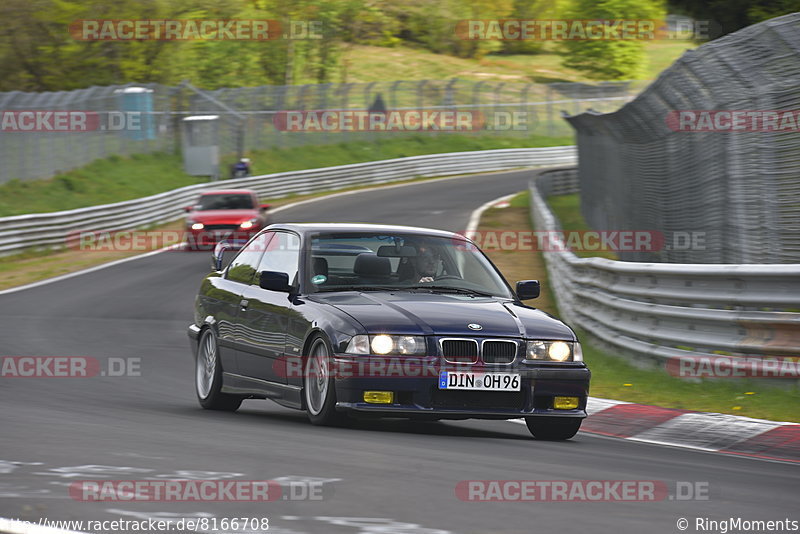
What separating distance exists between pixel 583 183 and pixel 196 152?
24.0 metres

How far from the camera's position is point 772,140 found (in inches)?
422

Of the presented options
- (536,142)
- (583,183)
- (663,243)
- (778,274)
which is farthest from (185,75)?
(778,274)

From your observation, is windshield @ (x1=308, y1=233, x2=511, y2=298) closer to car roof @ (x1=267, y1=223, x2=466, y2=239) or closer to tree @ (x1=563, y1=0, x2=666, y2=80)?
car roof @ (x1=267, y1=223, x2=466, y2=239)

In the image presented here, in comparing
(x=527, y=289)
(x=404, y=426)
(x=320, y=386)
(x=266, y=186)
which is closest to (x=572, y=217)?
(x=266, y=186)

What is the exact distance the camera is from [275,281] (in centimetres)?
941

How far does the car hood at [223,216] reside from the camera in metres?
29.4

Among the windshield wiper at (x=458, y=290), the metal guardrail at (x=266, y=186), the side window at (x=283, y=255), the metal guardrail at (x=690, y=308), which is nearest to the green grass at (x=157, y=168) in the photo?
the metal guardrail at (x=266, y=186)

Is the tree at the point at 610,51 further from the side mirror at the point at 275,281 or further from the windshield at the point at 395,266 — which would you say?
the side mirror at the point at 275,281

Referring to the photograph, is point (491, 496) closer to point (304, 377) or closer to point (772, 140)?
point (304, 377)

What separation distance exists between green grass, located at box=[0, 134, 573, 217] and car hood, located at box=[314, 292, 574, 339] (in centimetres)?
2649

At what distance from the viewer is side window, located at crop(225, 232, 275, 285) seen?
10383 mm

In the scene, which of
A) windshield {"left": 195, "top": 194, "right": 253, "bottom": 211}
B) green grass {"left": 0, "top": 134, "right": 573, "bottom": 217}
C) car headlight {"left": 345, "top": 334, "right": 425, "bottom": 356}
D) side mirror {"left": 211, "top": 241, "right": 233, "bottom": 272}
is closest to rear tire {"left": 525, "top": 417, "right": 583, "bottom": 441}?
car headlight {"left": 345, "top": 334, "right": 425, "bottom": 356}

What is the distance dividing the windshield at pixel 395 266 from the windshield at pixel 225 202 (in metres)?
20.6

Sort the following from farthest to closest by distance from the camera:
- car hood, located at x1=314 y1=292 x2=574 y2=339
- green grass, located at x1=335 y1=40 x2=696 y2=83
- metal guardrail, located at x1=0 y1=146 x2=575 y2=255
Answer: green grass, located at x1=335 y1=40 x2=696 y2=83, metal guardrail, located at x1=0 y1=146 x2=575 y2=255, car hood, located at x1=314 y1=292 x2=574 y2=339
